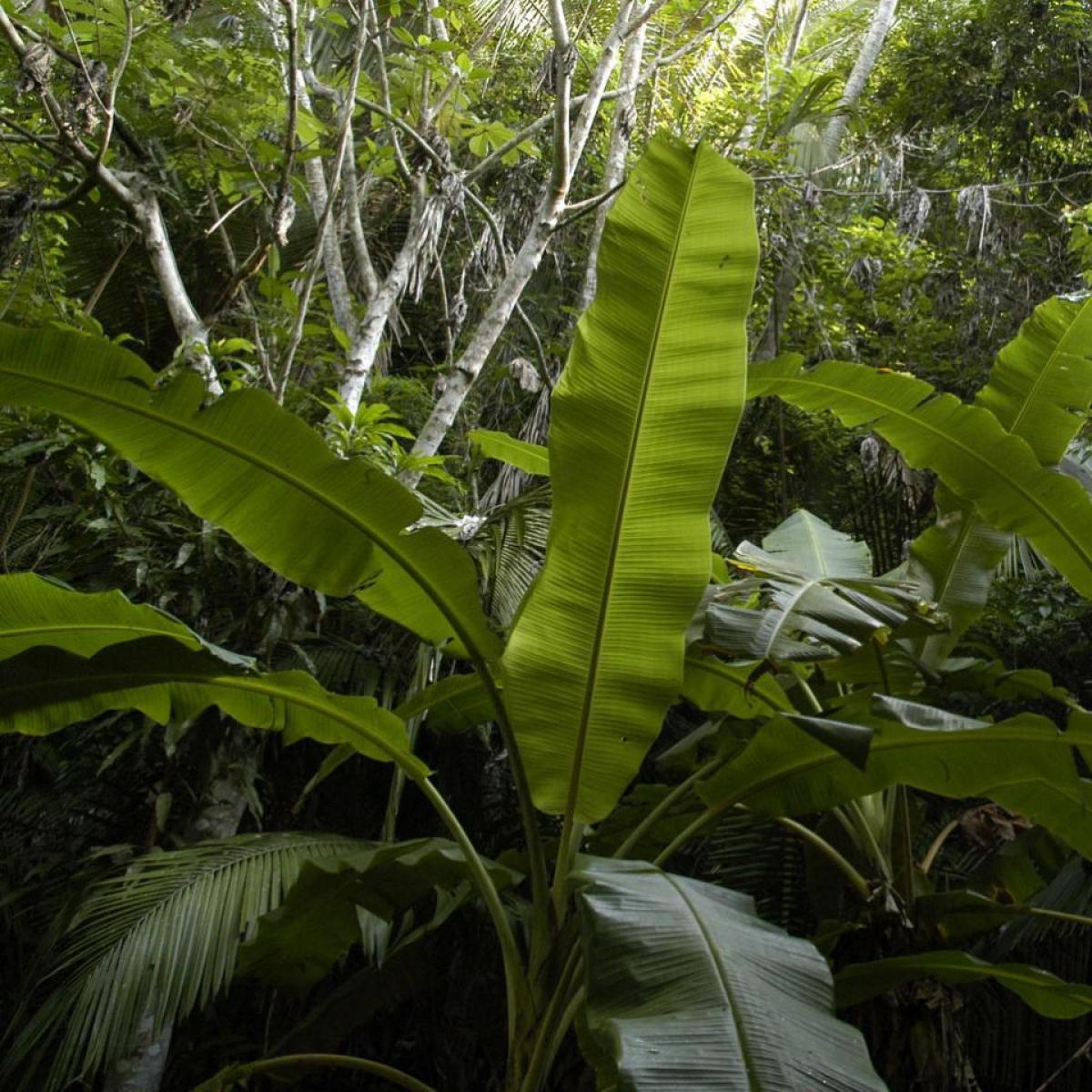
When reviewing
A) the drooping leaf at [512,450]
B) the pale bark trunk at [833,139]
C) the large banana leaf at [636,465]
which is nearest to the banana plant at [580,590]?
the large banana leaf at [636,465]

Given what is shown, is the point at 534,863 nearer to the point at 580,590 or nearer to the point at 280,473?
the point at 580,590

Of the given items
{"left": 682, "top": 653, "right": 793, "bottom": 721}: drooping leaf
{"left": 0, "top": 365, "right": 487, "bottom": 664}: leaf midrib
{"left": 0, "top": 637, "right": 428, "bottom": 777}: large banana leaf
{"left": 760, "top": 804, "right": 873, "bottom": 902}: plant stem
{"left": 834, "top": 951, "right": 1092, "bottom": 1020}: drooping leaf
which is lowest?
{"left": 834, "top": 951, "right": 1092, "bottom": 1020}: drooping leaf

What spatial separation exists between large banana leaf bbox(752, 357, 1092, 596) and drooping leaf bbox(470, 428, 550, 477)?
0.56 metres

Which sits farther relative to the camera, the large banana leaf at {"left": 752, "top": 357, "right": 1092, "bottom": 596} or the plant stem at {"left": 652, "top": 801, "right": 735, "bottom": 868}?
the large banana leaf at {"left": 752, "top": 357, "right": 1092, "bottom": 596}

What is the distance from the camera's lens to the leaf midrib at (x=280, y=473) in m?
1.92

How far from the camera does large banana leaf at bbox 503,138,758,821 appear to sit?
1965 mm

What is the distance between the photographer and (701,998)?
136 centimetres

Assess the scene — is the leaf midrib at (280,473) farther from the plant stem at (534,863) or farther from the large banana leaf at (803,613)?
the large banana leaf at (803,613)

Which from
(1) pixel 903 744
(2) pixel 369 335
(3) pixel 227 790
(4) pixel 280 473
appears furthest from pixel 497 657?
(2) pixel 369 335

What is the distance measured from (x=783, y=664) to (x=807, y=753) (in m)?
0.18

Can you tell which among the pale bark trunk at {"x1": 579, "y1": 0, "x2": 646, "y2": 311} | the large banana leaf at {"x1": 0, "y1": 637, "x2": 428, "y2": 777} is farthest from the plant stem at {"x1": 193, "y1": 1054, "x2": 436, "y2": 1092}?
the pale bark trunk at {"x1": 579, "y1": 0, "x2": 646, "y2": 311}

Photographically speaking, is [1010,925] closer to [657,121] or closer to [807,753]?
[807,753]

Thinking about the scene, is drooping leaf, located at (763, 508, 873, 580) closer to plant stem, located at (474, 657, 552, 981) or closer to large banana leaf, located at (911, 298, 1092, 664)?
large banana leaf, located at (911, 298, 1092, 664)

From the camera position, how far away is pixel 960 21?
25.6 ft
